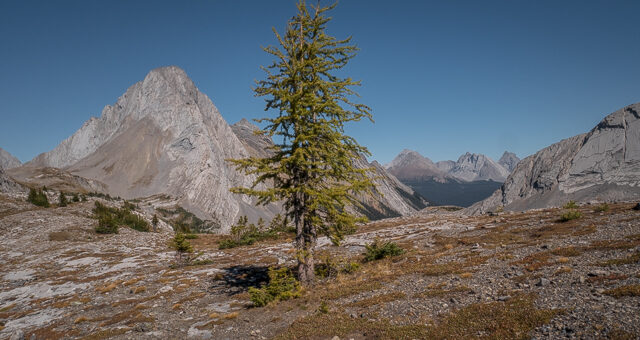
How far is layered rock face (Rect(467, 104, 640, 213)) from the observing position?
143500 mm

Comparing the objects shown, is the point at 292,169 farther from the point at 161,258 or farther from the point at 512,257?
the point at 161,258

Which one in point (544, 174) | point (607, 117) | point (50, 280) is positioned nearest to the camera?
point (50, 280)

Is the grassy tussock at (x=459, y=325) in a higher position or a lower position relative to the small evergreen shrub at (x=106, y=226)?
lower

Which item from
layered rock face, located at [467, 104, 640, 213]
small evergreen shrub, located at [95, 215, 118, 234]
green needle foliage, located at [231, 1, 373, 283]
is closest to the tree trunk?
green needle foliage, located at [231, 1, 373, 283]

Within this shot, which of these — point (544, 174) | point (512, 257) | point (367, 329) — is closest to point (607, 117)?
point (544, 174)

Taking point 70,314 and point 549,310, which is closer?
point 549,310

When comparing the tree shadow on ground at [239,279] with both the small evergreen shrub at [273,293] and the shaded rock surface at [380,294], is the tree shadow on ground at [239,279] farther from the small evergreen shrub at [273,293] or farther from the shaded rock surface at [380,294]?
the small evergreen shrub at [273,293]

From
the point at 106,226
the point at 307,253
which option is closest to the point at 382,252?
the point at 307,253

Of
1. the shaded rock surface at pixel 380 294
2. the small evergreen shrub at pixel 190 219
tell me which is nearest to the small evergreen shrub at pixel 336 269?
the shaded rock surface at pixel 380 294

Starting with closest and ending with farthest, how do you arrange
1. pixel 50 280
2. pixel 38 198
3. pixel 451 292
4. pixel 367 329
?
1. pixel 367 329
2. pixel 451 292
3. pixel 50 280
4. pixel 38 198

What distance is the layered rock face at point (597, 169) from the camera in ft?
471

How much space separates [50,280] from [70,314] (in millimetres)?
12732

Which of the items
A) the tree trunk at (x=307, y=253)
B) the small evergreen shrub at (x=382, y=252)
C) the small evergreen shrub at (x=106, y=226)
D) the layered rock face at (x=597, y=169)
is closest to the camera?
the tree trunk at (x=307, y=253)

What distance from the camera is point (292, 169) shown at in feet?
53.6
